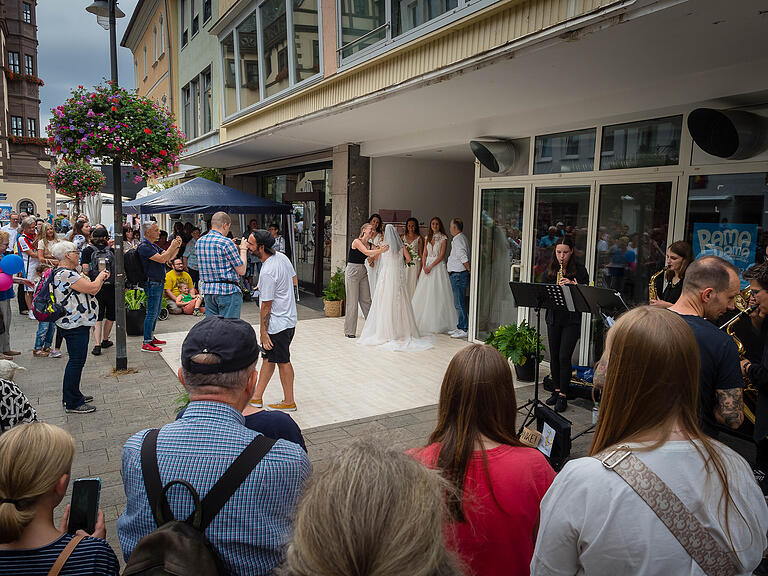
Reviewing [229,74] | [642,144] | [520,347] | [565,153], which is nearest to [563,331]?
[520,347]

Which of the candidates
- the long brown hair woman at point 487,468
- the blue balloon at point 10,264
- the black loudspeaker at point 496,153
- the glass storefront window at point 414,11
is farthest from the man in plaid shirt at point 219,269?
the long brown hair woman at point 487,468

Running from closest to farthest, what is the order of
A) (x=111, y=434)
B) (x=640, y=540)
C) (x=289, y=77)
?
(x=640, y=540) < (x=111, y=434) < (x=289, y=77)

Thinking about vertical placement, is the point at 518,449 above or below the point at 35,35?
below

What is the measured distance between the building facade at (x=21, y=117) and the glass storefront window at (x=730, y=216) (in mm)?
43870

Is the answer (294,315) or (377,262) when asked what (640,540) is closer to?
(294,315)

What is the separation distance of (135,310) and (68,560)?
7.92 meters

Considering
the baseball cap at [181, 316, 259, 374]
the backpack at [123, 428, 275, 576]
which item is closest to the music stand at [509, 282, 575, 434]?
the baseball cap at [181, 316, 259, 374]

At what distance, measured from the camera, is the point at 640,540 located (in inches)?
49.9

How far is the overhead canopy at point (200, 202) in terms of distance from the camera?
33.4 feet

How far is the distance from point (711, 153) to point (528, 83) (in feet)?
6.07

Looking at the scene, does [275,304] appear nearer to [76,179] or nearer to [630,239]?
[630,239]

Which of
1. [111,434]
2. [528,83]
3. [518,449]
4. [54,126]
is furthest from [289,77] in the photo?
[518,449]

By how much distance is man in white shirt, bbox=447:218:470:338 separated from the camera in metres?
9.19

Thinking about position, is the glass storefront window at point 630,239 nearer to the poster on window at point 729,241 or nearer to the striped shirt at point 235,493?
the poster on window at point 729,241
